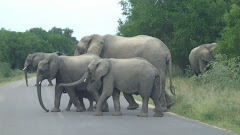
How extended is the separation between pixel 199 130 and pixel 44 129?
3.68 meters

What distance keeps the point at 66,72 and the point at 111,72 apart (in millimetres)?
2139

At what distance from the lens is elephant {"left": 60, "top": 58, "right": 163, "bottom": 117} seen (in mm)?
13492

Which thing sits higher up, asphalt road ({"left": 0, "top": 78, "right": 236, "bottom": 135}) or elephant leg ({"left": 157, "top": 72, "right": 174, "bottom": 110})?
elephant leg ({"left": 157, "top": 72, "right": 174, "bottom": 110})

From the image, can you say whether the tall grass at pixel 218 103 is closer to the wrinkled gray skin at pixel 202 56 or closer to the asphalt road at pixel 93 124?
the asphalt road at pixel 93 124

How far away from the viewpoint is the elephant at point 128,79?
44.3 feet

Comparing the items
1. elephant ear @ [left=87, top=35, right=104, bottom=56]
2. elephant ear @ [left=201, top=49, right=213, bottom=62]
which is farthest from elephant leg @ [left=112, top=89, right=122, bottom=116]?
elephant ear @ [left=201, top=49, right=213, bottom=62]

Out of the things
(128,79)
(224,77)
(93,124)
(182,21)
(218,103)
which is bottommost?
(93,124)

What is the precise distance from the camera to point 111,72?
13.8 metres

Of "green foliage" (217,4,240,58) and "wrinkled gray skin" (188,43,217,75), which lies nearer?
"green foliage" (217,4,240,58)

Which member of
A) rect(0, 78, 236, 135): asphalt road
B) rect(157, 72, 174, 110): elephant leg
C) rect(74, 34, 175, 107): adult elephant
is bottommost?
rect(0, 78, 236, 135): asphalt road

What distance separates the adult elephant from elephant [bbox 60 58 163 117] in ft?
4.93

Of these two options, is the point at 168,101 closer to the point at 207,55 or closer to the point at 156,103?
the point at 156,103

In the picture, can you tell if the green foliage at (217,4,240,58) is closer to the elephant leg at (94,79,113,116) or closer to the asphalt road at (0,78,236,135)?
the asphalt road at (0,78,236,135)

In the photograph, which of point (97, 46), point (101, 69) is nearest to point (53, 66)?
point (101, 69)
